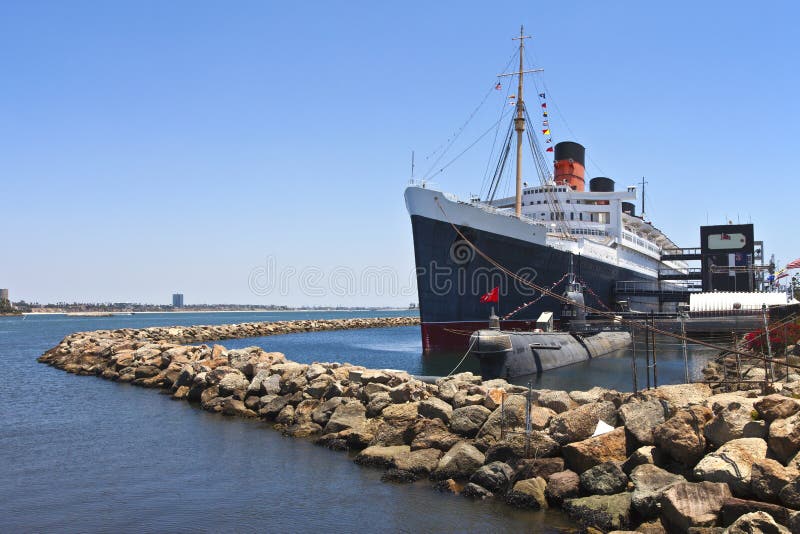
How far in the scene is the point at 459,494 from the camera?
10852 mm

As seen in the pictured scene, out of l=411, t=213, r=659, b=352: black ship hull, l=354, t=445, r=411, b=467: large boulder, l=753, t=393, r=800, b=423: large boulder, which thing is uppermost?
l=411, t=213, r=659, b=352: black ship hull

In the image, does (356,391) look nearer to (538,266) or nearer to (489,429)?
(489,429)

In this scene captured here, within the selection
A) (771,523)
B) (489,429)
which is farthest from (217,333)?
(771,523)

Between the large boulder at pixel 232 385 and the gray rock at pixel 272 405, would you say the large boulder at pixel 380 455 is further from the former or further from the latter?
the large boulder at pixel 232 385

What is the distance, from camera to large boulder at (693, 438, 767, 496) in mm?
8656

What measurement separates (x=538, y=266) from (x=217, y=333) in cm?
3373

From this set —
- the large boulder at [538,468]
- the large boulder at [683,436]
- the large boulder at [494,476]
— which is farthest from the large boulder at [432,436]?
the large boulder at [683,436]

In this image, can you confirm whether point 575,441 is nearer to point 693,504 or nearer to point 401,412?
point 693,504

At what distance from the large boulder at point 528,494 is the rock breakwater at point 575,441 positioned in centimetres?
2

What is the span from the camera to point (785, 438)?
8781 mm

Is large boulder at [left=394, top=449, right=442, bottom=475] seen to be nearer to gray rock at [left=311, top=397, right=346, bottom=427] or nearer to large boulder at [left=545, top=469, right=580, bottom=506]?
large boulder at [left=545, top=469, right=580, bottom=506]

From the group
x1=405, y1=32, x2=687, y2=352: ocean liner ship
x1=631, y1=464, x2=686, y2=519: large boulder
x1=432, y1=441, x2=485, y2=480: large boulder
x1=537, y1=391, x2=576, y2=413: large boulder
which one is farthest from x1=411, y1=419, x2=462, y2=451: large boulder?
x1=405, y1=32, x2=687, y2=352: ocean liner ship

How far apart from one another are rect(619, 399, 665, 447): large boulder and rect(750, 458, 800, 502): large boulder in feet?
7.26

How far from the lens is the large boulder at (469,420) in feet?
42.8
